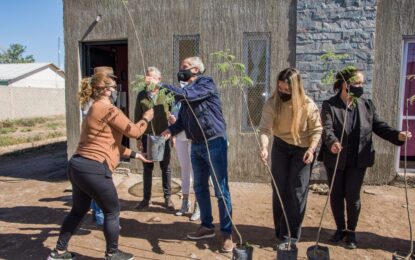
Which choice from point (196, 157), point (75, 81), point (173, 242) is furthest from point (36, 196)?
point (196, 157)

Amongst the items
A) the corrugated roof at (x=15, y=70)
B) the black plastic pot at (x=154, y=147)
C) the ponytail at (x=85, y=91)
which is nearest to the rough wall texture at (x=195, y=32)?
the black plastic pot at (x=154, y=147)

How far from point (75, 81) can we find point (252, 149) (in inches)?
144

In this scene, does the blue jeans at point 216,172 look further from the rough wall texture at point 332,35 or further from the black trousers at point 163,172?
the rough wall texture at point 332,35

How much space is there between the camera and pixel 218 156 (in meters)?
3.68

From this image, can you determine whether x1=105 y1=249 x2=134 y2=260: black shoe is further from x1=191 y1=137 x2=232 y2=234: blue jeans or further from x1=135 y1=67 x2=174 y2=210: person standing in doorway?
x1=135 y1=67 x2=174 y2=210: person standing in doorway

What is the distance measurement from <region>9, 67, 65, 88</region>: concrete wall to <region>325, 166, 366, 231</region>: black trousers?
121 feet

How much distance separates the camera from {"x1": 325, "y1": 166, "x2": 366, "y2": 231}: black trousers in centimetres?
365

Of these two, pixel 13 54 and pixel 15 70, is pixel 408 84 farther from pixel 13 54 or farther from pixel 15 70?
pixel 13 54

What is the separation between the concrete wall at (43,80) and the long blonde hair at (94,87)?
35761 mm

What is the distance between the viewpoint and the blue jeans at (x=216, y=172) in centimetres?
368

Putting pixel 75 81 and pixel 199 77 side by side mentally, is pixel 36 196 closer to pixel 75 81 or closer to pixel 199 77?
pixel 75 81

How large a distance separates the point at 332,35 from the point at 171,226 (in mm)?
4054

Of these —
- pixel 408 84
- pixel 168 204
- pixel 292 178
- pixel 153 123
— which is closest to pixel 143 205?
pixel 168 204

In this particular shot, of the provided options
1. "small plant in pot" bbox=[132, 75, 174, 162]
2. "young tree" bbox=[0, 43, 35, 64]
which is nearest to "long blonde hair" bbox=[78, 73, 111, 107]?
"small plant in pot" bbox=[132, 75, 174, 162]
